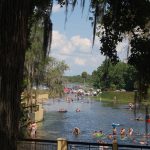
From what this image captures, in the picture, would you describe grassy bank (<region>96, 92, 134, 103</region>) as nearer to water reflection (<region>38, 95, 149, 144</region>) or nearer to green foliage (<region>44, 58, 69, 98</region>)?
green foliage (<region>44, 58, 69, 98</region>)

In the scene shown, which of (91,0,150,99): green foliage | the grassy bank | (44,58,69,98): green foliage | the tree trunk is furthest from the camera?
the grassy bank

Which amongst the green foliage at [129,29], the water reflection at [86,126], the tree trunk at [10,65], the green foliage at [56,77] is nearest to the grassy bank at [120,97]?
the green foliage at [56,77]

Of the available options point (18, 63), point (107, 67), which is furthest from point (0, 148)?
point (107, 67)

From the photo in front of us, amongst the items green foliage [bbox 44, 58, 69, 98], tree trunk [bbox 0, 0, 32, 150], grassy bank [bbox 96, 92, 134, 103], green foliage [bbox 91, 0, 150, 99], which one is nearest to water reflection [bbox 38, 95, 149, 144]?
green foliage [bbox 44, 58, 69, 98]

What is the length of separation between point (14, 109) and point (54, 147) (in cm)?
776

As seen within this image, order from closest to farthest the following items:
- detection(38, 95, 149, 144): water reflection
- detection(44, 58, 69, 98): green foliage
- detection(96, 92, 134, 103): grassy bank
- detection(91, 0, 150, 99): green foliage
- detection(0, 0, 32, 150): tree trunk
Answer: detection(0, 0, 32, 150): tree trunk → detection(91, 0, 150, 99): green foliage → detection(38, 95, 149, 144): water reflection → detection(44, 58, 69, 98): green foliage → detection(96, 92, 134, 103): grassy bank

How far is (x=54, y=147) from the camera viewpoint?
12141mm

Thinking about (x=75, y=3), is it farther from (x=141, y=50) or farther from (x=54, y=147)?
(x=54, y=147)

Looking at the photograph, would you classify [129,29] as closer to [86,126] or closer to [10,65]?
[10,65]

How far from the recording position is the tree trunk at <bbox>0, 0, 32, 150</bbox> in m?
4.45

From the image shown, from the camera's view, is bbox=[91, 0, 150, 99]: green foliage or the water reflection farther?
the water reflection

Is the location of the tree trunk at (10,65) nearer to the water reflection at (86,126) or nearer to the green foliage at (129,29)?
the green foliage at (129,29)

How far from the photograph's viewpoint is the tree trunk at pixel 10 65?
14.6 feet

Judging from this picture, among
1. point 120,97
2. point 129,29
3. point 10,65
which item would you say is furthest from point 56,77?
point 10,65
